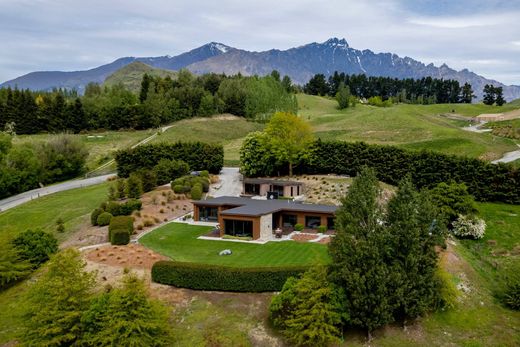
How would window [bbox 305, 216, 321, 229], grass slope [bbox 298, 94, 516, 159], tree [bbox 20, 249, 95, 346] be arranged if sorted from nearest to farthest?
1. tree [bbox 20, 249, 95, 346]
2. window [bbox 305, 216, 321, 229]
3. grass slope [bbox 298, 94, 516, 159]

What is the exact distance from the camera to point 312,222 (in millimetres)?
44219

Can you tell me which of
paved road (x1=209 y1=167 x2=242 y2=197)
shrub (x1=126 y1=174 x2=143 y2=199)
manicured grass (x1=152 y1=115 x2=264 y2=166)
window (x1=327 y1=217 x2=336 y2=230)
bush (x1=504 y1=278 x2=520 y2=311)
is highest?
manicured grass (x1=152 y1=115 x2=264 y2=166)

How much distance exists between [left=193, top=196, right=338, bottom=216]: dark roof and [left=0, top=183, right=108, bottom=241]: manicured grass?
49.5ft

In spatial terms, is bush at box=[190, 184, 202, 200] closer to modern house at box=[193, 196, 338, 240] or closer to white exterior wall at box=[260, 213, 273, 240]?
modern house at box=[193, 196, 338, 240]

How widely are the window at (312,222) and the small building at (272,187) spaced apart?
36.9 feet

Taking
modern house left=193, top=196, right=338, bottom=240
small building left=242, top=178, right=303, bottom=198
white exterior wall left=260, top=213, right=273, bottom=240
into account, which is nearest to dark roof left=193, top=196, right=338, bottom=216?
modern house left=193, top=196, right=338, bottom=240

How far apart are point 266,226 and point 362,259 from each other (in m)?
16.0

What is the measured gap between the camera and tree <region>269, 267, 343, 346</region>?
1005 inches

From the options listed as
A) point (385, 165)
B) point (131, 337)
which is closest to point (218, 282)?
point (131, 337)

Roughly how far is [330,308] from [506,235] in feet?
72.6

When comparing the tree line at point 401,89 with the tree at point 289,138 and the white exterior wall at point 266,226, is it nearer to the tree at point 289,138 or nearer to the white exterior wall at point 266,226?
the tree at point 289,138

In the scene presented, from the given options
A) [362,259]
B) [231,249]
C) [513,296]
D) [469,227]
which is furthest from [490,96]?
[362,259]

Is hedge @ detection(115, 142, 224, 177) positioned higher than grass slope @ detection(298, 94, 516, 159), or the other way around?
grass slope @ detection(298, 94, 516, 159)

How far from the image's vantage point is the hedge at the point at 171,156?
68.5 m
